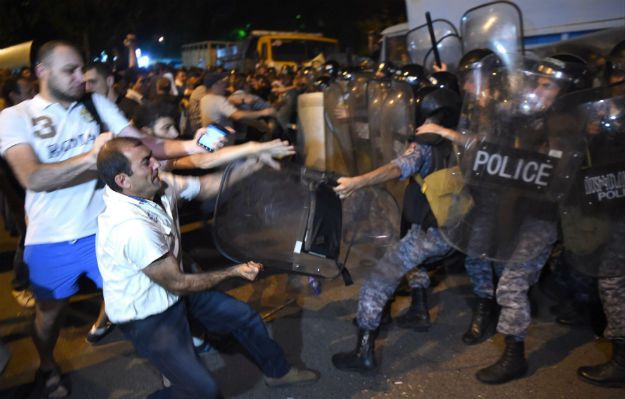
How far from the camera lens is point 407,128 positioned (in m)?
4.88

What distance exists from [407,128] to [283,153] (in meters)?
2.17

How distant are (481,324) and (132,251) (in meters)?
2.39

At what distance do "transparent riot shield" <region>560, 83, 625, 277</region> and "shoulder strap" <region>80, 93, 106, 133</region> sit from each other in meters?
2.45

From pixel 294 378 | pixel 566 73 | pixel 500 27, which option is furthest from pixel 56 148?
pixel 500 27

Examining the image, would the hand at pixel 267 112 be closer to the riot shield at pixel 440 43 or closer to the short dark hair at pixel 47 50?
the riot shield at pixel 440 43

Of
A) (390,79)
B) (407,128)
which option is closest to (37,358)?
(407,128)

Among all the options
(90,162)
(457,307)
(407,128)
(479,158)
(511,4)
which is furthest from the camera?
(511,4)

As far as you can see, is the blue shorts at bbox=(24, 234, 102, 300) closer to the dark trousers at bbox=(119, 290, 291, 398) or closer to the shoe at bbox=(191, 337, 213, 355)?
the dark trousers at bbox=(119, 290, 291, 398)

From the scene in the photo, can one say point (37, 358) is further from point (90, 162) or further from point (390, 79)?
point (390, 79)

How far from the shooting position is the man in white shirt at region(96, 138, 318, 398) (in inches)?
91.7

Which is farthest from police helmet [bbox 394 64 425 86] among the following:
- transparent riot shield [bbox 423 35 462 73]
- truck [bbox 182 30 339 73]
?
truck [bbox 182 30 339 73]

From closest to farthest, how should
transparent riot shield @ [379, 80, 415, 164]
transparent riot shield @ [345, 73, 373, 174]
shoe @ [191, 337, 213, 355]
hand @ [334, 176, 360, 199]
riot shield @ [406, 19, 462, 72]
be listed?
hand @ [334, 176, 360, 199] → shoe @ [191, 337, 213, 355] → transparent riot shield @ [379, 80, 415, 164] → transparent riot shield @ [345, 73, 373, 174] → riot shield @ [406, 19, 462, 72]

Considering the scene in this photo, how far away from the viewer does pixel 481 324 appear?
3.67 meters

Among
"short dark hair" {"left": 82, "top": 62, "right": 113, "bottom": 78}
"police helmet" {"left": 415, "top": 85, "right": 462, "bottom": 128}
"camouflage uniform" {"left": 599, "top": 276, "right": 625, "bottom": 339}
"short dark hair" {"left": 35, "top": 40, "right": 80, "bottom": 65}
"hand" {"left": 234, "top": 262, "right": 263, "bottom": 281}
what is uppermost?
"short dark hair" {"left": 35, "top": 40, "right": 80, "bottom": 65}
